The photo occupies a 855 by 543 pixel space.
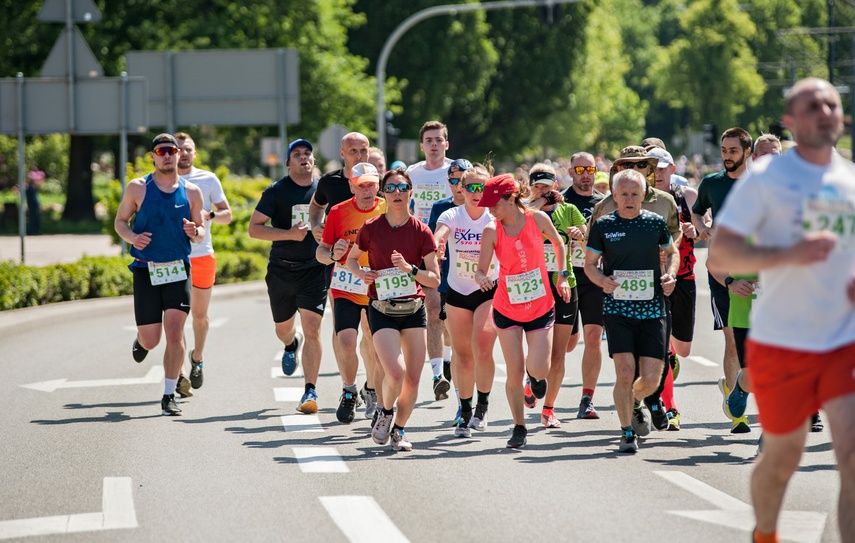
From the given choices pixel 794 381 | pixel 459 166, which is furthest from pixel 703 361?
pixel 794 381

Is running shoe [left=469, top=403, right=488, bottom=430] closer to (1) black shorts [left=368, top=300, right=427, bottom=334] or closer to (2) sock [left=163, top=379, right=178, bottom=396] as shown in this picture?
(1) black shorts [left=368, top=300, right=427, bottom=334]

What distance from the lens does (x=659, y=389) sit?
9.78 metres

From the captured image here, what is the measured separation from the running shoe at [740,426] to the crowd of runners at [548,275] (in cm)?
2

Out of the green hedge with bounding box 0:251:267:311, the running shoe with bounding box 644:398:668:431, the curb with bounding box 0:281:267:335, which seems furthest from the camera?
the green hedge with bounding box 0:251:267:311

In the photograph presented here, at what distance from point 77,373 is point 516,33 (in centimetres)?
5171

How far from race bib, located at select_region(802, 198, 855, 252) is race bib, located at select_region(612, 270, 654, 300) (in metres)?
3.63

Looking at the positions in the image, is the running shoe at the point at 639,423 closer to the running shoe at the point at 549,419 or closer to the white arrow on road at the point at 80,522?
the running shoe at the point at 549,419

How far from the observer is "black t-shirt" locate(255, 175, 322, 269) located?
37.3ft

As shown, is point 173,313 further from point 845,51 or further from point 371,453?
point 845,51

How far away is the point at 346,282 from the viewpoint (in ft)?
33.8

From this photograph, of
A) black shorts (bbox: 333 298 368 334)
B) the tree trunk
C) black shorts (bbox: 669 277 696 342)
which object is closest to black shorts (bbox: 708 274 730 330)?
black shorts (bbox: 669 277 696 342)

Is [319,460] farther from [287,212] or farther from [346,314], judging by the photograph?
[287,212]

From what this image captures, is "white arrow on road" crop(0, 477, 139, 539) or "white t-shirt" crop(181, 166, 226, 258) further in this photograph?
"white t-shirt" crop(181, 166, 226, 258)

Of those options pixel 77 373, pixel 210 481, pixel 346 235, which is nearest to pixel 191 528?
pixel 210 481
